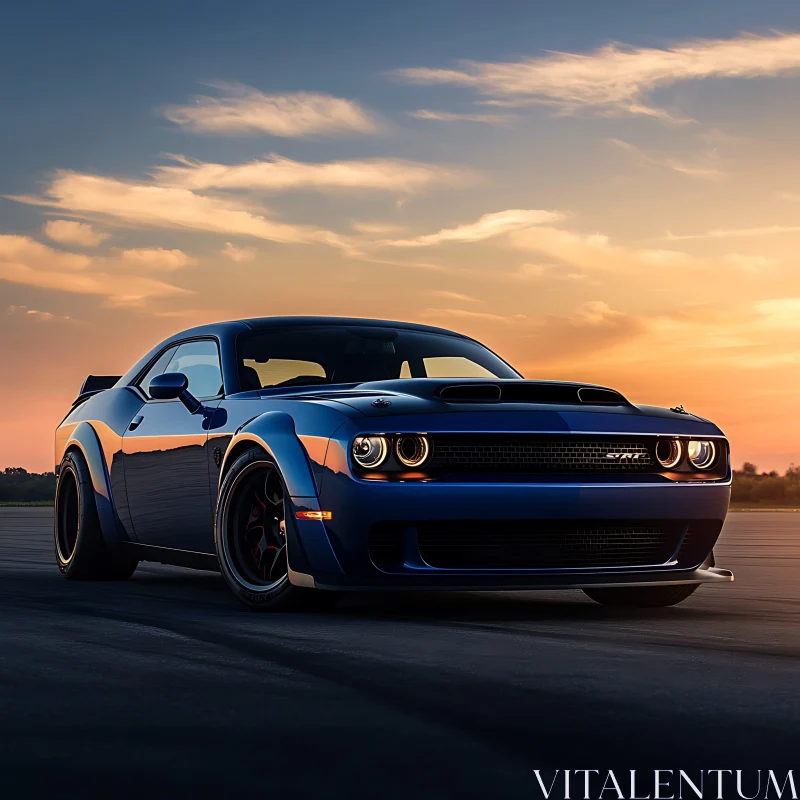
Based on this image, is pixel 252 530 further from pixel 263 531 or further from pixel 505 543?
pixel 505 543

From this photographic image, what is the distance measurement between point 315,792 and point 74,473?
6221mm

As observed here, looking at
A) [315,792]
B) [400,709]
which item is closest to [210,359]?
[400,709]

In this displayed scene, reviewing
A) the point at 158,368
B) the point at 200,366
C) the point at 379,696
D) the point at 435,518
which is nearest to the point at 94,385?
the point at 158,368

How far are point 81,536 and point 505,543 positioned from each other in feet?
11.0

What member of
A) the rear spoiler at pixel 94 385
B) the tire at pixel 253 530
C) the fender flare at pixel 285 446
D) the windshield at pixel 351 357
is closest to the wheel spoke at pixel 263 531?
the tire at pixel 253 530

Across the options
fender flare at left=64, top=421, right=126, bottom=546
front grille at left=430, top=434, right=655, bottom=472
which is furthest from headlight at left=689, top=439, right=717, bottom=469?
fender flare at left=64, top=421, right=126, bottom=546

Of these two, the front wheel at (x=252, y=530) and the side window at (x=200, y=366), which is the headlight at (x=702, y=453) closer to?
the front wheel at (x=252, y=530)

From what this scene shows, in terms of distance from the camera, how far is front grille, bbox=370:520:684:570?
6.20 meters

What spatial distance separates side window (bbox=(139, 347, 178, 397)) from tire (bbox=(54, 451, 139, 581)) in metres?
0.63

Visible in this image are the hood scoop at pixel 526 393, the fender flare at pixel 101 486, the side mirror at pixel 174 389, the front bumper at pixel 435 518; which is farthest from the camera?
the fender flare at pixel 101 486

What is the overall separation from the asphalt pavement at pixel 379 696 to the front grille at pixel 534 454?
2.21 feet

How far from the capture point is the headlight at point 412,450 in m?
6.16

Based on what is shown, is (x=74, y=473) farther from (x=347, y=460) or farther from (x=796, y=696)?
(x=796, y=696)

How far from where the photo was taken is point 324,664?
4770 mm
